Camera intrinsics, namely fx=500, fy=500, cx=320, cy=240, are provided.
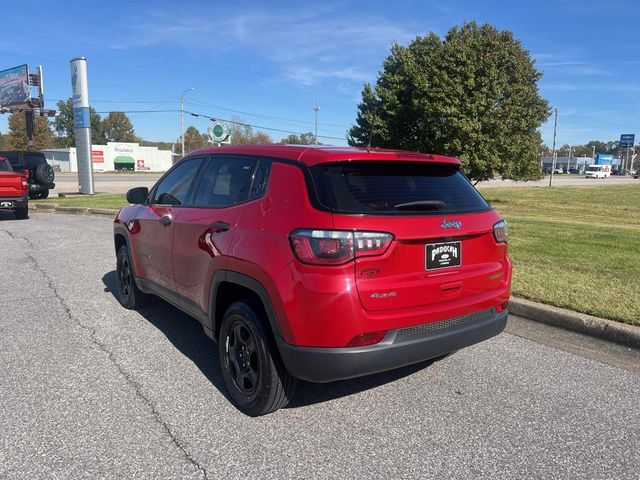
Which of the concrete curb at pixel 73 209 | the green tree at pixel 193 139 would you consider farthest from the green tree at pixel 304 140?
the green tree at pixel 193 139

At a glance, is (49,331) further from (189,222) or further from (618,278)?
(618,278)

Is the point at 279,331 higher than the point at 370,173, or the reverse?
the point at 370,173

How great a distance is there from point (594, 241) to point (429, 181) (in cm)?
740

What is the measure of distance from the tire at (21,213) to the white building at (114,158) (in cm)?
7260

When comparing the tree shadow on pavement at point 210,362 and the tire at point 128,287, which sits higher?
the tire at point 128,287

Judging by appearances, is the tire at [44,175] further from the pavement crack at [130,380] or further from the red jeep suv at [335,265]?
Answer: the red jeep suv at [335,265]

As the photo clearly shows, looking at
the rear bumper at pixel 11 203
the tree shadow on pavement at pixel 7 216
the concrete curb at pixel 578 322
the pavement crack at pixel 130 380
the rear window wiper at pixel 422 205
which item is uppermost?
the rear window wiper at pixel 422 205

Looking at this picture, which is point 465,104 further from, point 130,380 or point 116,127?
point 116,127

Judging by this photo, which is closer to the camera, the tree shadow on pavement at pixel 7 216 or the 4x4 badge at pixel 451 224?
the 4x4 badge at pixel 451 224

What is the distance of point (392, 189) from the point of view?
125 inches

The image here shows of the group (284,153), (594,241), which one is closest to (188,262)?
(284,153)

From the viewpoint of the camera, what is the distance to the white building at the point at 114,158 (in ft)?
277

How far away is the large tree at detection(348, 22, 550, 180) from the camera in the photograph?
18281mm

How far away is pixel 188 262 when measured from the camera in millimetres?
3965
